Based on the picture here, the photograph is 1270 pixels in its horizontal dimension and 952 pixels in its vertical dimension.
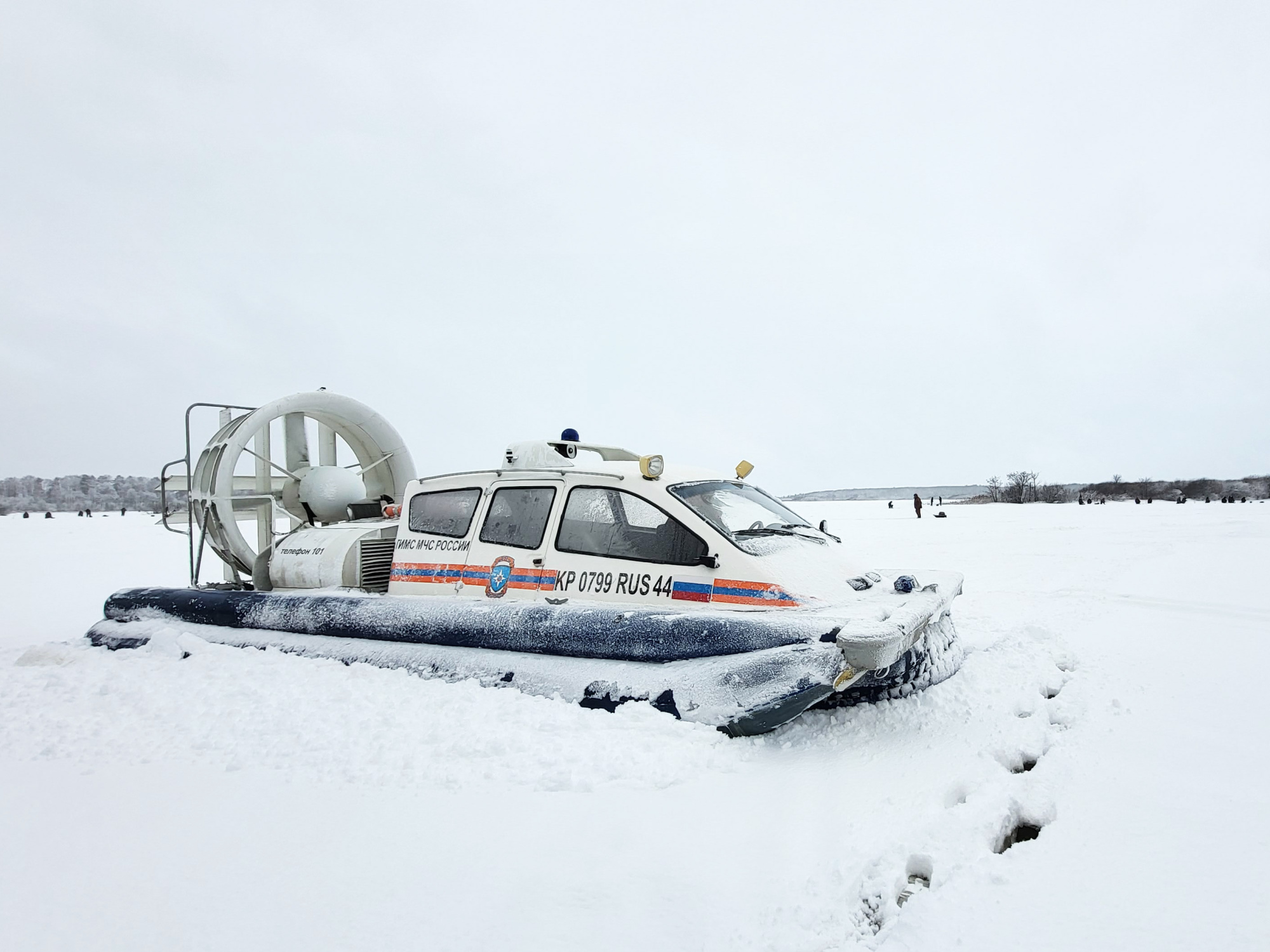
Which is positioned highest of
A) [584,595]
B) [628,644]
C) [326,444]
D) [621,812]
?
[326,444]

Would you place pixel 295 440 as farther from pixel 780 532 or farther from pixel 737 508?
pixel 780 532

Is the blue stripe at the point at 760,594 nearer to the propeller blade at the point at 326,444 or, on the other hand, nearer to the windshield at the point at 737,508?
the windshield at the point at 737,508

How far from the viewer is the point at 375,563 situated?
20.3ft

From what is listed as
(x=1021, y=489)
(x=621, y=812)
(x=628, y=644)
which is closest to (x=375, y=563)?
(x=628, y=644)

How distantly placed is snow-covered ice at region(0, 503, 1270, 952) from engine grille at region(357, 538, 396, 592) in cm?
99

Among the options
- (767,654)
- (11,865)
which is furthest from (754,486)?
(11,865)

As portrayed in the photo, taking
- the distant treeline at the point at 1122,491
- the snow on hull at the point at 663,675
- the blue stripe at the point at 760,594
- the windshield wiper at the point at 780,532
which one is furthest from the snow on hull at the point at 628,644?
the distant treeline at the point at 1122,491

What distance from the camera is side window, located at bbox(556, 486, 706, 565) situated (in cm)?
450

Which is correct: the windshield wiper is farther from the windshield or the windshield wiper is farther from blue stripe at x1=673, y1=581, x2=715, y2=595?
blue stripe at x1=673, y1=581, x2=715, y2=595

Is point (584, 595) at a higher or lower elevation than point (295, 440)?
lower

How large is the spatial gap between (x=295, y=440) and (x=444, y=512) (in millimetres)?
2829

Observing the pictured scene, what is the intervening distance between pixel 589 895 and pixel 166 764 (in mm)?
2439

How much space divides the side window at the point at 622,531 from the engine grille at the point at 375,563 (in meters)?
1.97

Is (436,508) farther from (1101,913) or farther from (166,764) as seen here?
(1101,913)
